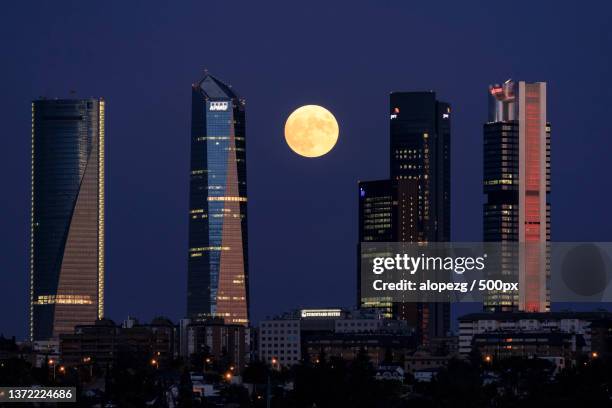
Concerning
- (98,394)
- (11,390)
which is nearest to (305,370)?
(98,394)

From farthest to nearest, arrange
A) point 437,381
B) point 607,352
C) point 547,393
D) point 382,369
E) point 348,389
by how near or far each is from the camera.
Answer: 1. point 607,352
2. point 382,369
3. point 437,381
4. point 348,389
5. point 547,393

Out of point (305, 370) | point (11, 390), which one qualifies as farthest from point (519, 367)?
point (11, 390)

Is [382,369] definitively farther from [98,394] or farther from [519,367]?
[98,394]

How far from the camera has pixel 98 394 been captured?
383 feet

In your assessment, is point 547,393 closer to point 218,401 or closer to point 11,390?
point 218,401

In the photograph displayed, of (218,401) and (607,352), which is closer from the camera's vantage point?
(218,401)

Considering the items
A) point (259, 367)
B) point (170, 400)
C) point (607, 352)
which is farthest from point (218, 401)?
point (607, 352)

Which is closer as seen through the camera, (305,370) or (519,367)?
(305,370)

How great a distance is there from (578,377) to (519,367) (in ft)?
115

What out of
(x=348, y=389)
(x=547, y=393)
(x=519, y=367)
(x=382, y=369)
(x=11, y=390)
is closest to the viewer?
(x=11, y=390)

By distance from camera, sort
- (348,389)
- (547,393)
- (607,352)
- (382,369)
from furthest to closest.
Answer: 1. (607,352)
2. (382,369)
3. (348,389)
4. (547,393)

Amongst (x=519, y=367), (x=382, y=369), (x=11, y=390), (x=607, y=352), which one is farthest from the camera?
(x=607, y=352)

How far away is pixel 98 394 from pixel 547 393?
86.3 feet

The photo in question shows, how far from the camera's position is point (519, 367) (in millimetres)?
153375
